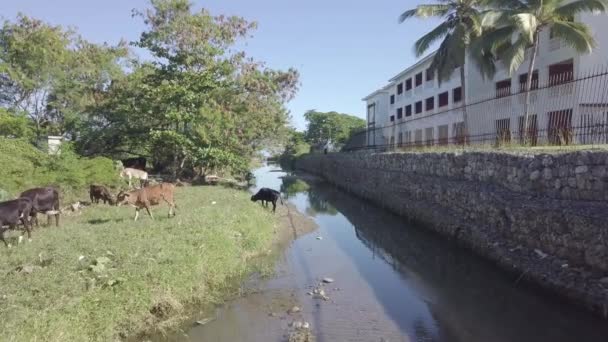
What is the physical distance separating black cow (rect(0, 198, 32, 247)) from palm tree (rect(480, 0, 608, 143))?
18.6 meters

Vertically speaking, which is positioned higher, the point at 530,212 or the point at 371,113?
the point at 371,113

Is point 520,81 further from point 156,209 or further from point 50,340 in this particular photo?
point 50,340

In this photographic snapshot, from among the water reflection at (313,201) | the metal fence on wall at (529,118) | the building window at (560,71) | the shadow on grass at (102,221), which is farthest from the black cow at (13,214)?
the building window at (560,71)

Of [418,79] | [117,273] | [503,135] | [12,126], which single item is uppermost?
[418,79]

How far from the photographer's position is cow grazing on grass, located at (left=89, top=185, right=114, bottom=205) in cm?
1554

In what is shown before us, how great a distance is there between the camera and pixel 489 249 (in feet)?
40.2

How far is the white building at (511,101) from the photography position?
44.1 ft

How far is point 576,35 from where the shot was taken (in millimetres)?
21125

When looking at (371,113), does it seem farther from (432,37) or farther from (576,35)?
(576,35)

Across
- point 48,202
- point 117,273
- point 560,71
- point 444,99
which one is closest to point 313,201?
point 560,71

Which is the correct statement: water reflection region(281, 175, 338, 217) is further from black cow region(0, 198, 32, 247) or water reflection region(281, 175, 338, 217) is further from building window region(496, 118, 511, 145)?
black cow region(0, 198, 32, 247)

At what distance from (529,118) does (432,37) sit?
780 centimetres

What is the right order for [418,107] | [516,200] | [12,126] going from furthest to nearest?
1. [418,107]
2. [12,126]
3. [516,200]

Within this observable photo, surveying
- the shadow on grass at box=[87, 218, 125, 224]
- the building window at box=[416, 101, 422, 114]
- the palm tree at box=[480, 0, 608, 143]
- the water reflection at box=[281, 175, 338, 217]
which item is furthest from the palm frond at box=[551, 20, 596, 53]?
the building window at box=[416, 101, 422, 114]
